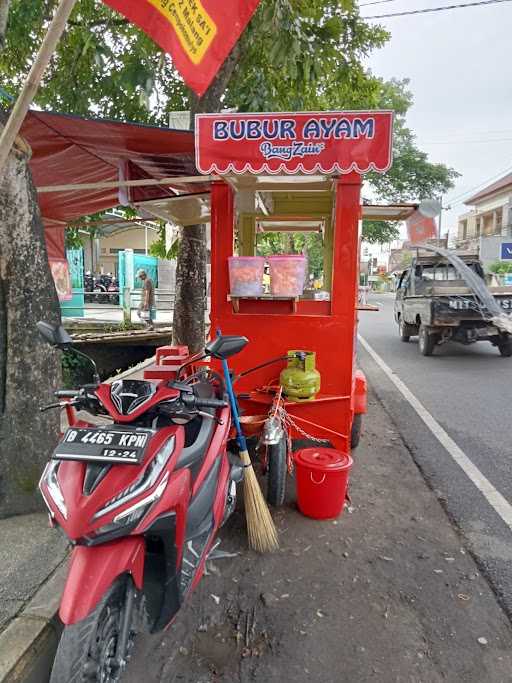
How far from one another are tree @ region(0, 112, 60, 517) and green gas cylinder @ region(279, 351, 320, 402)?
1.66 metres

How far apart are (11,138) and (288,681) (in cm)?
267

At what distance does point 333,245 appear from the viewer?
402cm

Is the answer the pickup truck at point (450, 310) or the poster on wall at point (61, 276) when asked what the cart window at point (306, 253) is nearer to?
the pickup truck at point (450, 310)

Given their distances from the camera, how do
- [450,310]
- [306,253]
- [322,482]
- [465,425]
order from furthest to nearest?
[450,310], [306,253], [465,425], [322,482]

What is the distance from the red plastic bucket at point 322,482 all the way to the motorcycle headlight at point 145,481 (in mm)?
1552

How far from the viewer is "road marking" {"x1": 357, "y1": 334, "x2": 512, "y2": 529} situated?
3701 millimetres

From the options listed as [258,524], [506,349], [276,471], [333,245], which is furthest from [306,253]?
[506,349]

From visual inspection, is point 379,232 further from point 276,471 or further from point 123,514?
point 123,514

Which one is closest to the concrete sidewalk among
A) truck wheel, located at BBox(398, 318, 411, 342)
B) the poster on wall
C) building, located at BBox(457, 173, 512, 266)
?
the poster on wall

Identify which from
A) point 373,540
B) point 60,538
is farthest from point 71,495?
point 373,540

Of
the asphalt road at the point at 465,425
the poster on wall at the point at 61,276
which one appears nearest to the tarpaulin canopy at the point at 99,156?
the poster on wall at the point at 61,276

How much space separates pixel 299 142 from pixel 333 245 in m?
1.01

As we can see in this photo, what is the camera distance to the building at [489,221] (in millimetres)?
33906

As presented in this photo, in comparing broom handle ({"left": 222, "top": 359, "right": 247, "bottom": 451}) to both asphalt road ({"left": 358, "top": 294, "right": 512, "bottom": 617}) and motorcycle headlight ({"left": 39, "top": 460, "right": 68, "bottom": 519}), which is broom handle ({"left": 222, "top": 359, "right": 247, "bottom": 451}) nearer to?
motorcycle headlight ({"left": 39, "top": 460, "right": 68, "bottom": 519})
